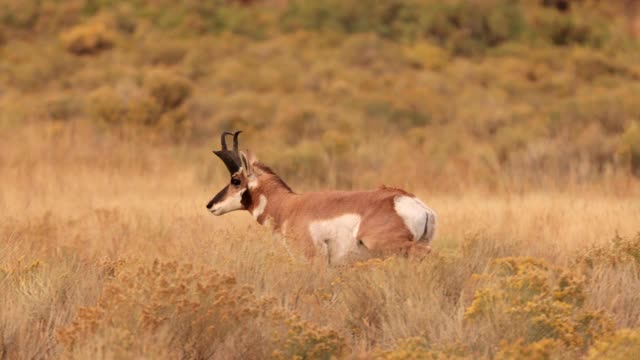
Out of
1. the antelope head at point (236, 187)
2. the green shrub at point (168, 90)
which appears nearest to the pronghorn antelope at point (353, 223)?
the antelope head at point (236, 187)

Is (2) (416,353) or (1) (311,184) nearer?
(2) (416,353)

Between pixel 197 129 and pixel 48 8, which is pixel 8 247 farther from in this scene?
pixel 48 8

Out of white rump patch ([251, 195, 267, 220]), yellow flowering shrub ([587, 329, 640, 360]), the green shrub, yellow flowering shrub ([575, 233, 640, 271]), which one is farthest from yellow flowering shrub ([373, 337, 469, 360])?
the green shrub

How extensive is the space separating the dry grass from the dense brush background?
0.02 metres

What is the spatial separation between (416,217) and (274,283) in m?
1.22

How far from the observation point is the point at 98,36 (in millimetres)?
40562

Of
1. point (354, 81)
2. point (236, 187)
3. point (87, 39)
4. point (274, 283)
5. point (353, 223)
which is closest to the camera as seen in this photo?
point (274, 283)

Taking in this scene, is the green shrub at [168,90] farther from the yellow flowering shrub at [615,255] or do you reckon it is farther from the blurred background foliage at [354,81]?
the yellow flowering shrub at [615,255]

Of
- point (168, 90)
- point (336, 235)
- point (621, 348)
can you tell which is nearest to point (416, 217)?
point (336, 235)

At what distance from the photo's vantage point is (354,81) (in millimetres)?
33500

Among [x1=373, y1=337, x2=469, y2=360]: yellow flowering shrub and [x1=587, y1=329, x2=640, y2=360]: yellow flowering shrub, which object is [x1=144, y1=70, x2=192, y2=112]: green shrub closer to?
[x1=373, y1=337, x2=469, y2=360]: yellow flowering shrub

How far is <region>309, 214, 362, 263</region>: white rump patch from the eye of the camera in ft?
27.7

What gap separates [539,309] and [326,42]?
37794 mm

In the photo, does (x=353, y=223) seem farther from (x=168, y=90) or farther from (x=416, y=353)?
(x=168, y=90)
